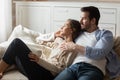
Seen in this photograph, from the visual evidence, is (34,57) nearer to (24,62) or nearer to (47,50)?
(24,62)

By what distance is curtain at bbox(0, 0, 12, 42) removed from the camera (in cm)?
397

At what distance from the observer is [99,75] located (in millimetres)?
2324

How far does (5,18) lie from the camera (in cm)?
402

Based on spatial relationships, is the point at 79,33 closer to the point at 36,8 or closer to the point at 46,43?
the point at 46,43

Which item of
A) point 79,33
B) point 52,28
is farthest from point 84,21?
point 52,28

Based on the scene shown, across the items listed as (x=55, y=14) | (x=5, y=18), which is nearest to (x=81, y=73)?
(x=55, y=14)

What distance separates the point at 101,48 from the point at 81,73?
274mm

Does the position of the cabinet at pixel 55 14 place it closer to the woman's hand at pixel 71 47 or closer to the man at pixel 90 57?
the man at pixel 90 57

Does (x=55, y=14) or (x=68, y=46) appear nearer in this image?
(x=68, y=46)

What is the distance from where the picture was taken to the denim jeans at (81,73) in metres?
2.28

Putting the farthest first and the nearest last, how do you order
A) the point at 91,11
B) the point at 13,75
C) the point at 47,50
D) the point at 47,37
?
the point at 47,37 < the point at 47,50 < the point at 91,11 < the point at 13,75

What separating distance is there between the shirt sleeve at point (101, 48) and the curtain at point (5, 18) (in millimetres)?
1946

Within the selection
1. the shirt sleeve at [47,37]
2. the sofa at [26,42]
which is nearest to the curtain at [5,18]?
the sofa at [26,42]

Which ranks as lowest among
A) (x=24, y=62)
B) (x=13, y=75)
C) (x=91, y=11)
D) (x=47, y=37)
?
(x=13, y=75)
